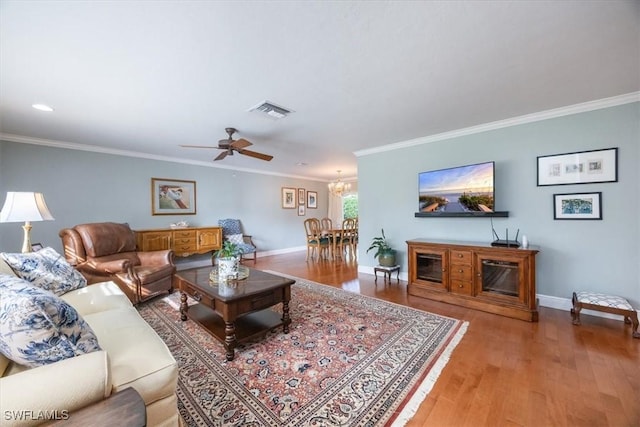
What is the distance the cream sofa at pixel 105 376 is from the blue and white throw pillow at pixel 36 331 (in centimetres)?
6

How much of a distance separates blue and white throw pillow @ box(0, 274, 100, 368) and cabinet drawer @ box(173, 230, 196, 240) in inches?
162

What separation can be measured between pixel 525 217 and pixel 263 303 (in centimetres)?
324

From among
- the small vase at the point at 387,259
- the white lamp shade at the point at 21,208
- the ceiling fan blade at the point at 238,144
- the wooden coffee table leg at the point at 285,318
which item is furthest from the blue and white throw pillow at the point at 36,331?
the small vase at the point at 387,259

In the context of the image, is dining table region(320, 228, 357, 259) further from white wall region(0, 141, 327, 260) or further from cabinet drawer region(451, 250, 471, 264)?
cabinet drawer region(451, 250, 471, 264)

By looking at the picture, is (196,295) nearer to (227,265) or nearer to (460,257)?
(227,265)

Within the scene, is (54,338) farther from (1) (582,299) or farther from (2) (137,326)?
(1) (582,299)

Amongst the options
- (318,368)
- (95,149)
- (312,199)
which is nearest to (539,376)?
(318,368)

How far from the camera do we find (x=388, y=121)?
320 centimetres

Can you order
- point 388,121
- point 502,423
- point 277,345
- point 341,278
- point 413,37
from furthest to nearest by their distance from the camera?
point 341,278 < point 388,121 < point 277,345 < point 413,37 < point 502,423

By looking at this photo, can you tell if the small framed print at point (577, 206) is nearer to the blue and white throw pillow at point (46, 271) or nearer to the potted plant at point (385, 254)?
the potted plant at point (385, 254)

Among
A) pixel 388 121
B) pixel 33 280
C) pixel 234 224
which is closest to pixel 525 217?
pixel 388 121

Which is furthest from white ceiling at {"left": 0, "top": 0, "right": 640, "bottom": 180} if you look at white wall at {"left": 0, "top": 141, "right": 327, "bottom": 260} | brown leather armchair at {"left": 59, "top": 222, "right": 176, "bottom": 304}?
brown leather armchair at {"left": 59, "top": 222, "right": 176, "bottom": 304}

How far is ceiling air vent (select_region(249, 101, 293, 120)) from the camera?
8.68 feet

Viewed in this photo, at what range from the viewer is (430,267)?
337cm
